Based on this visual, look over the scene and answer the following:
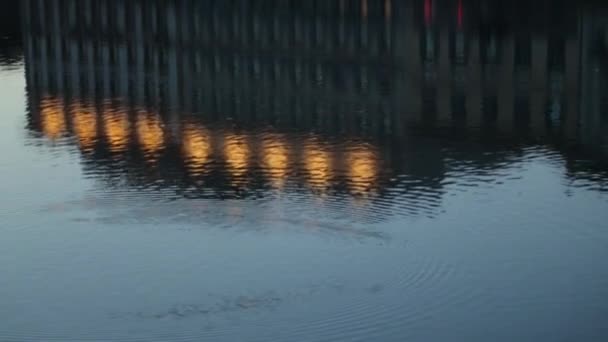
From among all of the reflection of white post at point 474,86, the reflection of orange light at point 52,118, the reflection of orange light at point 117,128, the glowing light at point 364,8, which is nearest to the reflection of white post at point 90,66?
the reflection of orange light at point 52,118

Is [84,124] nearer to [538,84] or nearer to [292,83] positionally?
[292,83]

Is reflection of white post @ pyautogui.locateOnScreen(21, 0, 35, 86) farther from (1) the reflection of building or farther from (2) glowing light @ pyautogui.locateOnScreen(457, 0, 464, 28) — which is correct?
(2) glowing light @ pyautogui.locateOnScreen(457, 0, 464, 28)

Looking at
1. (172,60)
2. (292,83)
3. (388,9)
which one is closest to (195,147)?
(292,83)

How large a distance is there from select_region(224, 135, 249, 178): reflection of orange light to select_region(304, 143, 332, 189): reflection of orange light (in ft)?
5.12

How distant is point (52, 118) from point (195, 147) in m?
8.80

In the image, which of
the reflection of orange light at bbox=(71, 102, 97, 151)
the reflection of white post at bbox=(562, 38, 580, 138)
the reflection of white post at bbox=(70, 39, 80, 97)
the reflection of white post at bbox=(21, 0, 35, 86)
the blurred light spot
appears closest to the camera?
the blurred light spot

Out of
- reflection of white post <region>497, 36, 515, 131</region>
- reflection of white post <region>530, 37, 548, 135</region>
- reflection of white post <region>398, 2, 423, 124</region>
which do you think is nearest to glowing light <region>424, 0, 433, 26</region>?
reflection of white post <region>398, 2, 423, 124</region>

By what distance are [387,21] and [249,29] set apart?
6745 millimetres

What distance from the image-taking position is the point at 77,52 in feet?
223

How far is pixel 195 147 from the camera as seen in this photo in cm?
3797

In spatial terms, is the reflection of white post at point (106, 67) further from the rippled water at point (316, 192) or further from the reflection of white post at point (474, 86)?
the reflection of white post at point (474, 86)

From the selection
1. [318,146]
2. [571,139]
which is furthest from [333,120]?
[571,139]

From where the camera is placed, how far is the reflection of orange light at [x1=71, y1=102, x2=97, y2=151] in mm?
39938

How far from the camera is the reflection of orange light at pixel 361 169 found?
32.3m
